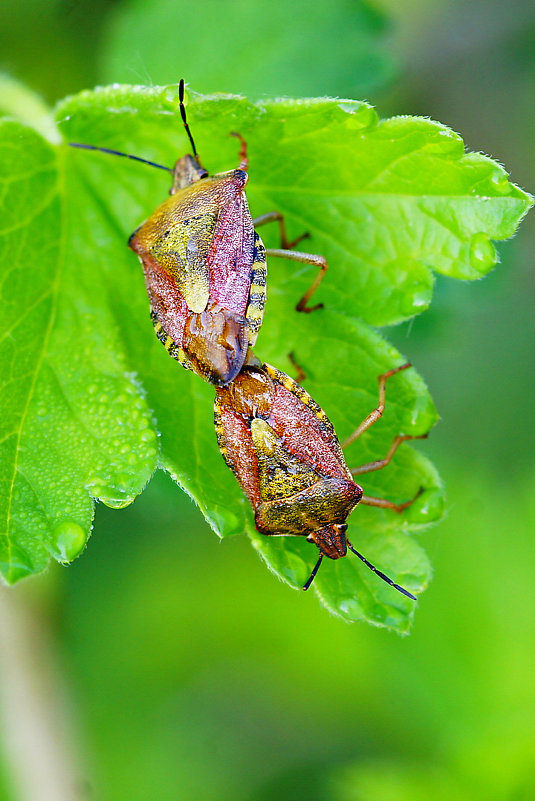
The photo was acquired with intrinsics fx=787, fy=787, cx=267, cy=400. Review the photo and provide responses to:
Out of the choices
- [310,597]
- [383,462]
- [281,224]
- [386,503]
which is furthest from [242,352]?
[310,597]

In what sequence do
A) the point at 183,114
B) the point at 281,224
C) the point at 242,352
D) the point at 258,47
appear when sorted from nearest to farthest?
the point at 183,114
the point at 242,352
the point at 281,224
the point at 258,47

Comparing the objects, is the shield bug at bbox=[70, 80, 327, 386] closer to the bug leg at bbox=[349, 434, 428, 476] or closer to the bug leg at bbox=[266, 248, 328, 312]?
the bug leg at bbox=[266, 248, 328, 312]

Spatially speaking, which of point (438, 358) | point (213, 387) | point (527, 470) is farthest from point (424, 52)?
point (213, 387)

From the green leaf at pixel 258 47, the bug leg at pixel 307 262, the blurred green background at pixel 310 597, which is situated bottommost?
the blurred green background at pixel 310 597

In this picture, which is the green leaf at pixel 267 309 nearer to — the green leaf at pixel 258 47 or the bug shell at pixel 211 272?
the bug shell at pixel 211 272

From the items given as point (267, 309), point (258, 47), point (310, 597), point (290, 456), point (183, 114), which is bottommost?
point (310, 597)

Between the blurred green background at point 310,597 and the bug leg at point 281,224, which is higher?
the bug leg at point 281,224

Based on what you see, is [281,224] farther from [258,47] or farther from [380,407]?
[258,47]

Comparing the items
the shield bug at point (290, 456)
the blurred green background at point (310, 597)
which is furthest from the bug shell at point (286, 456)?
the blurred green background at point (310, 597)
